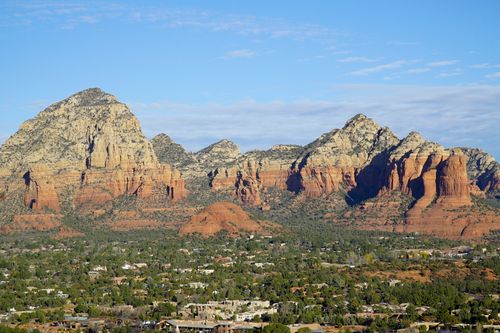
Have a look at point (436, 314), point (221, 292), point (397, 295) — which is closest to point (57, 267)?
point (221, 292)

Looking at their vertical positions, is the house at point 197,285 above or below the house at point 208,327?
above

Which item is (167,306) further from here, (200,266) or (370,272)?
(200,266)

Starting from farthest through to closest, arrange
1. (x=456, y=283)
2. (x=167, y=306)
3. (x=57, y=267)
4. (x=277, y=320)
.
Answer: (x=57, y=267)
(x=456, y=283)
(x=167, y=306)
(x=277, y=320)

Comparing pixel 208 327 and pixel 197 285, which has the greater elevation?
pixel 197 285

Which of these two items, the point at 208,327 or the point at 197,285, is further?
the point at 197,285

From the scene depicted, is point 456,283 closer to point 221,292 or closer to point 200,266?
point 221,292

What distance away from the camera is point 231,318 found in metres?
128

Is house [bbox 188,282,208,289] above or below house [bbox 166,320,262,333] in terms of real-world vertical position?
above

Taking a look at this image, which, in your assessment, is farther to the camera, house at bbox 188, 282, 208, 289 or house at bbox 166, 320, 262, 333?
house at bbox 188, 282, 208, 289

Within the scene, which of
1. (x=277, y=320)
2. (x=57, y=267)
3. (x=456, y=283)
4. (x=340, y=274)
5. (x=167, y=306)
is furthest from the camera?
(x=57, y=267)

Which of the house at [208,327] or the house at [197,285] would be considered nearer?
the house at [208,327]

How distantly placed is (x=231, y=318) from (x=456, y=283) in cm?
3494

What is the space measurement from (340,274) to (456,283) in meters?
17.0

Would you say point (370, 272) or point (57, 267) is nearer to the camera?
point (370, 272)
